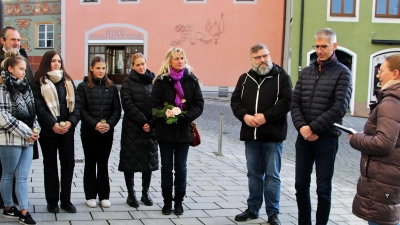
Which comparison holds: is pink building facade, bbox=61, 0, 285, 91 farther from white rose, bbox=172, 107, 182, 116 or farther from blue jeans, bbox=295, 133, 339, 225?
blue jeans, bbox=295, 133, 339, 225

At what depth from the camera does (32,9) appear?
31.0m

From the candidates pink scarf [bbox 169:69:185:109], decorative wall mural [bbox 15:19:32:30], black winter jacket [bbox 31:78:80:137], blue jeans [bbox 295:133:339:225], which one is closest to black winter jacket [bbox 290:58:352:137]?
blue jeans [bbox 295:133:339:225]

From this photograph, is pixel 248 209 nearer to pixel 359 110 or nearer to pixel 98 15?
pixel 359 110

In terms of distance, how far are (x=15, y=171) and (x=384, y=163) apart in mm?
3514

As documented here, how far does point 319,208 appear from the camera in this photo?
479 centimetres

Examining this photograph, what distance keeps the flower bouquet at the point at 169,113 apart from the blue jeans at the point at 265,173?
0.84 metres

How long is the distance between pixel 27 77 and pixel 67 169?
111 centimetres

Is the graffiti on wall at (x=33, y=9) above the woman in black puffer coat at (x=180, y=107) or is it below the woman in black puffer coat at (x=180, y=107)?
above

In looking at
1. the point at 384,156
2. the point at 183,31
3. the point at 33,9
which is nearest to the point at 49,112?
the point at 384,156

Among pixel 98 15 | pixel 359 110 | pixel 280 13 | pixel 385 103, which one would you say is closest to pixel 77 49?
pixel 98 15

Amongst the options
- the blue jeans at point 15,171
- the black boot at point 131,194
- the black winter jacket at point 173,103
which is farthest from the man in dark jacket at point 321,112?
the blue jeans at point 15,171

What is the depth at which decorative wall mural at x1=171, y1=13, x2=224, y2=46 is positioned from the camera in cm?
2784

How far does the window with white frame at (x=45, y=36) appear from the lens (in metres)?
31.1

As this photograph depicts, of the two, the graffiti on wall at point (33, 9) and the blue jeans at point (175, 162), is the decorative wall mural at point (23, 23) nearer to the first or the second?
the graffiti on wall at point (33, 9)
